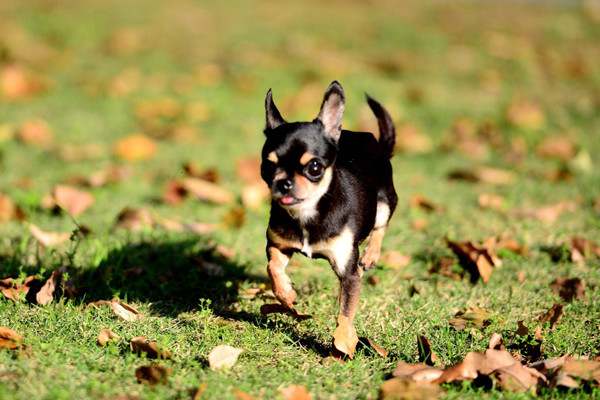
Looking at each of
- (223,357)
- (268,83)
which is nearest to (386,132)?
(223,357)

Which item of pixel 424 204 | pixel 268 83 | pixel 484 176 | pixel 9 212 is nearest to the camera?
pixel 9 212

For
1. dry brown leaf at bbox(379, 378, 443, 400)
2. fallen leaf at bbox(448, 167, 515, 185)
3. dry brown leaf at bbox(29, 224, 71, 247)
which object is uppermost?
dry brown leaf at bbox(379, 378, 443, 400)

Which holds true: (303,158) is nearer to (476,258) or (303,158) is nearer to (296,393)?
(296,393)

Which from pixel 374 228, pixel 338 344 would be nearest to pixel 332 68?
pixel 374 228

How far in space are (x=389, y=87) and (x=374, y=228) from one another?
5075 mm

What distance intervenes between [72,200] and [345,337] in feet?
8.59

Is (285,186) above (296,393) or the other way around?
above

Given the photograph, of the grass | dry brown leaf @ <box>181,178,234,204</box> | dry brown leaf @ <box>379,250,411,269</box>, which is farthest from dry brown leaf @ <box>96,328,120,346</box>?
dry brown leaf @ <box>181,178,234,204</box>

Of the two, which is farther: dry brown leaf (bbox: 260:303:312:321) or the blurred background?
the blurred background

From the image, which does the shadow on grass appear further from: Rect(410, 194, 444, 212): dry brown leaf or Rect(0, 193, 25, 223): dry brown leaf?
Rect(410, 194, 444, 212): dry brown leaf

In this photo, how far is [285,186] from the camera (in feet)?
10.3

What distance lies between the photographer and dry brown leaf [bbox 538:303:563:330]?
3717 millimetres

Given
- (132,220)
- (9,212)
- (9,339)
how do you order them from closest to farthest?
(9,339), (132,220), (9,212)

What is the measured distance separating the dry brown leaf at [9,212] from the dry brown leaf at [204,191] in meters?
1.15
